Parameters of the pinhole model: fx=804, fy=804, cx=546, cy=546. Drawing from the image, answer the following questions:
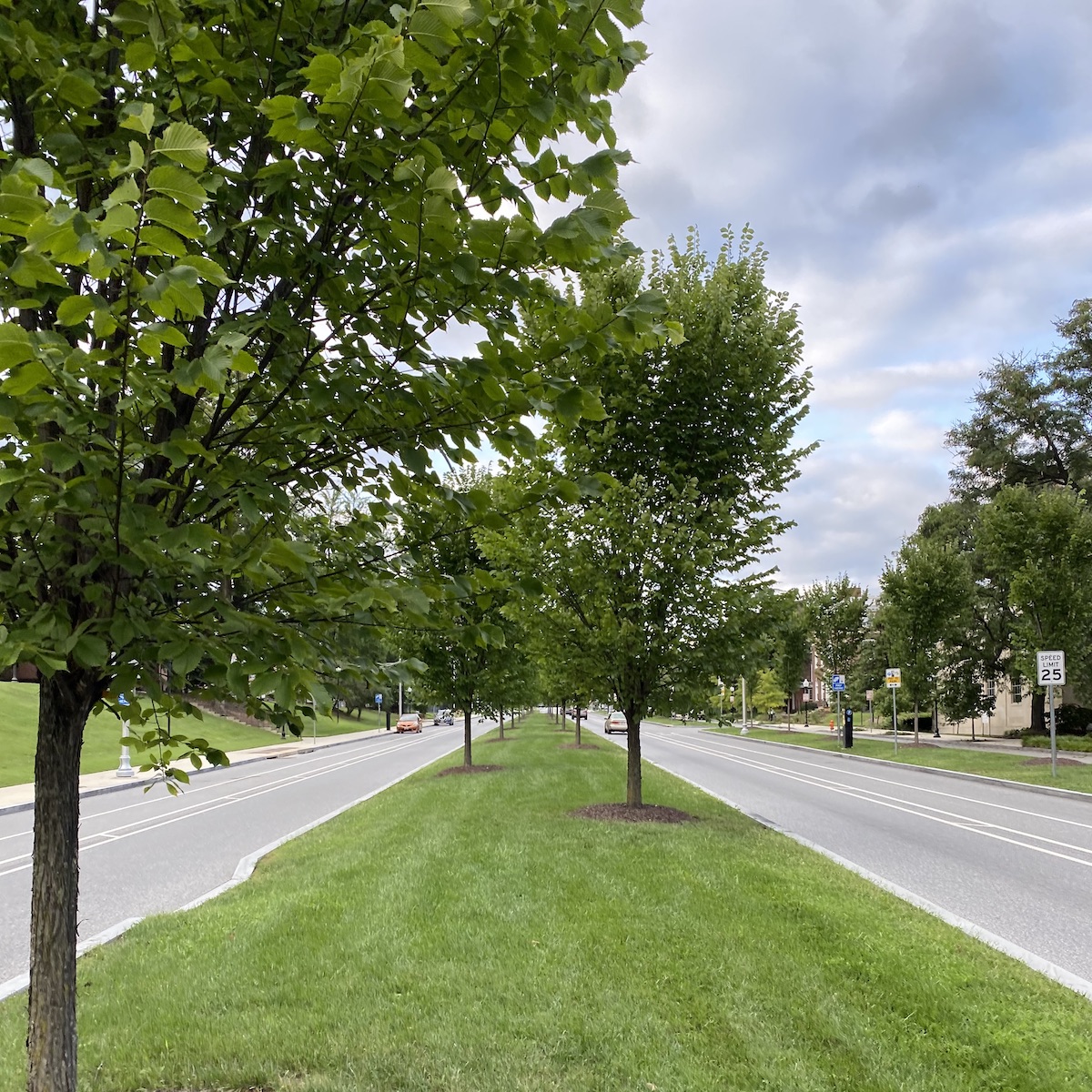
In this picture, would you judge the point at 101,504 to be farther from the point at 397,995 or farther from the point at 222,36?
the point at 397,995

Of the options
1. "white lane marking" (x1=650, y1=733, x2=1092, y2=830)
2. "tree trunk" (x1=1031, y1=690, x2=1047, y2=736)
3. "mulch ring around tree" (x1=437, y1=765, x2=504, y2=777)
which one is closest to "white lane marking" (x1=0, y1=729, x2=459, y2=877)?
"mulch ring around tree" (x1=437, y1=765, x2=504, y2=777)

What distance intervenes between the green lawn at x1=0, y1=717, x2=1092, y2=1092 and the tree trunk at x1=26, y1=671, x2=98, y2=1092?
3.90ft

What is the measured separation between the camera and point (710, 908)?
659cm

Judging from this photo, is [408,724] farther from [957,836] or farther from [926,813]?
[957,836]

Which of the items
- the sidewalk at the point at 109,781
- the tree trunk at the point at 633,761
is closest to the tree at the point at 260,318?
the sidewalk at the point at 109,781

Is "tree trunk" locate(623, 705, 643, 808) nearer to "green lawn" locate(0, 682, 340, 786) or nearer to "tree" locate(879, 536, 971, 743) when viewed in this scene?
"green lawn" locate(0, 682, 340, 786)

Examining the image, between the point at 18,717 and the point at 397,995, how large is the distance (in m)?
31.9

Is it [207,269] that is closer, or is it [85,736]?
[207,269]

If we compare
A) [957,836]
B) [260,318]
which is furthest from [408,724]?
[260,318]

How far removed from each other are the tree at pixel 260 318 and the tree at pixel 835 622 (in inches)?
1553

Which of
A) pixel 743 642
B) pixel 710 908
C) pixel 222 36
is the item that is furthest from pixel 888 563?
pixel 222 36

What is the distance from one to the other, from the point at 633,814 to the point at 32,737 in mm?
26034

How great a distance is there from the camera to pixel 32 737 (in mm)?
28734

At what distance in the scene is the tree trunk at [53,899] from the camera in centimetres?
283
